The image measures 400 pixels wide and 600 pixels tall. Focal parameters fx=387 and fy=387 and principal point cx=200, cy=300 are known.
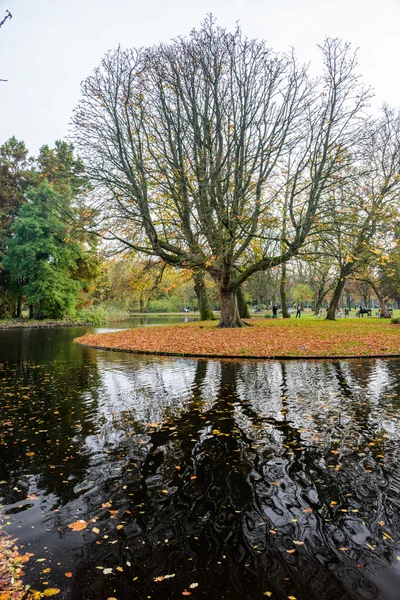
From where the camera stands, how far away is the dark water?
2656 millimetres

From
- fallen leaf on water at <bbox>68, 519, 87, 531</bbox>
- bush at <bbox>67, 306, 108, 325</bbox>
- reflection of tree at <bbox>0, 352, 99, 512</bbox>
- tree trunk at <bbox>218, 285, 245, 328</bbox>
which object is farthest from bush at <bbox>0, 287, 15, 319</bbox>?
fallen leaf on water at <bbox>68, 519, 87, 531</bbox>

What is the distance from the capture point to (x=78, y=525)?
328cm

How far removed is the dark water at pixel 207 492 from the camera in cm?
266

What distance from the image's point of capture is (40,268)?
1468 inches

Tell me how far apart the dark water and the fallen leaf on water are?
4 cm

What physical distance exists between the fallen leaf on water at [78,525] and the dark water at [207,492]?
43 millimetres

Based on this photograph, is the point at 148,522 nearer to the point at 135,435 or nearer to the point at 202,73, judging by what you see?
the point at 135,435

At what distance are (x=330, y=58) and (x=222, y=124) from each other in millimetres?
5426

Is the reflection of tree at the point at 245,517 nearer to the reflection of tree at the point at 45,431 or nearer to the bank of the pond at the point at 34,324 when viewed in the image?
the reflection of tree at the point at 45,431

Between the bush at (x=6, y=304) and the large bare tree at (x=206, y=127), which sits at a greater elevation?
the large bare tree at (x=206, y=127)

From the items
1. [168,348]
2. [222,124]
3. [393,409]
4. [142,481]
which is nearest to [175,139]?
[222,124]

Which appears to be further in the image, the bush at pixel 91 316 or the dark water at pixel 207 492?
the bush at pixel 91 316

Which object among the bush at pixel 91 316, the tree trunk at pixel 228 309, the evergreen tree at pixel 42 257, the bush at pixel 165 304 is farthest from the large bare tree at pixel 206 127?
the bush at pixel 165 304

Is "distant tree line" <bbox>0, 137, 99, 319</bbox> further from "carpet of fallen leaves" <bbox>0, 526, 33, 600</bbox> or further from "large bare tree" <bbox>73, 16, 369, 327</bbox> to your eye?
"carpet of fallen leaves" <bbox>0, 526, 33, 600</bbox>
